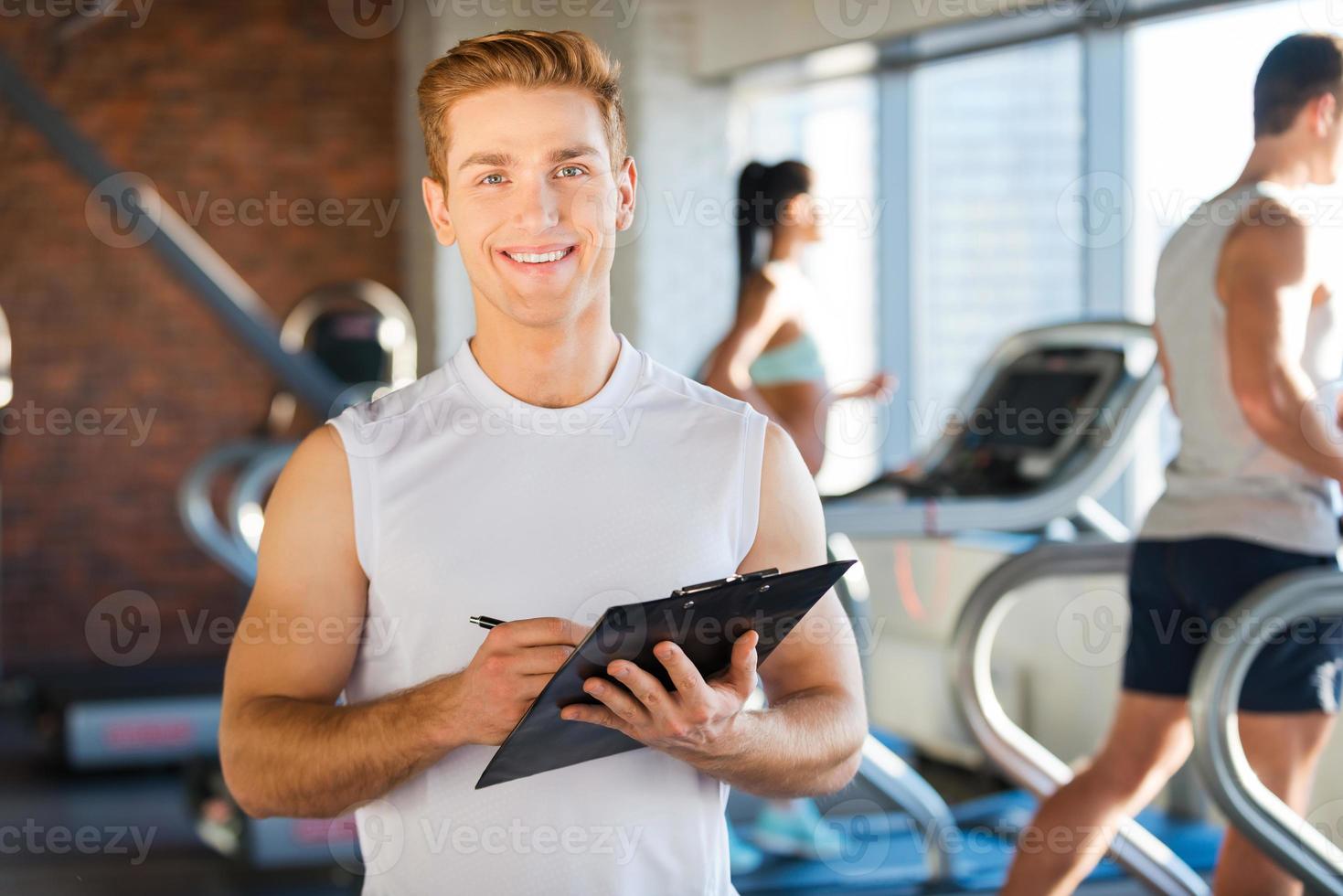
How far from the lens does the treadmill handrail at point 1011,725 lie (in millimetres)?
2650

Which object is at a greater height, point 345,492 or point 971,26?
point 971,26

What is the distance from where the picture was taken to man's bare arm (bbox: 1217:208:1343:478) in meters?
2.16

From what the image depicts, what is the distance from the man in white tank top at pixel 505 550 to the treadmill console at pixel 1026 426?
1780 mm

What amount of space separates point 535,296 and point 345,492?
24 cm

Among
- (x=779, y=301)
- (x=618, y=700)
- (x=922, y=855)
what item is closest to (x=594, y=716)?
(x=618, y=700)

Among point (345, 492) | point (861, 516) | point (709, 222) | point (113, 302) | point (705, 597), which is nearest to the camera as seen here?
point (705, 597)

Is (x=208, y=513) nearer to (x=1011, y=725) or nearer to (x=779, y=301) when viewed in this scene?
(x=779, y=301)

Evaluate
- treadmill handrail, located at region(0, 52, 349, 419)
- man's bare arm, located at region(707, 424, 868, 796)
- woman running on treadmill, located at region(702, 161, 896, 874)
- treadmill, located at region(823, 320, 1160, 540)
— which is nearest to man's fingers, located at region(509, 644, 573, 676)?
man's bare arm, located at region(707, 424, 868, 796)

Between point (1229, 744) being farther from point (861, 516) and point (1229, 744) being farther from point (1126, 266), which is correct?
point (1126, 266)

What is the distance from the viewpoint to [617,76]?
4.69 ft

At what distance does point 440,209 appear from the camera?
142 cm

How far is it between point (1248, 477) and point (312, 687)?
1.51 meters

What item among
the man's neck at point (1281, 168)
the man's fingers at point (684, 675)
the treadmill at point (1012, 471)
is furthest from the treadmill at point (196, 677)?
the man's fingers at point (684, 675)

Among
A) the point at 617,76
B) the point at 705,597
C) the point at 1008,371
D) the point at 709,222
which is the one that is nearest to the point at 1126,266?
the point at 1008,371
